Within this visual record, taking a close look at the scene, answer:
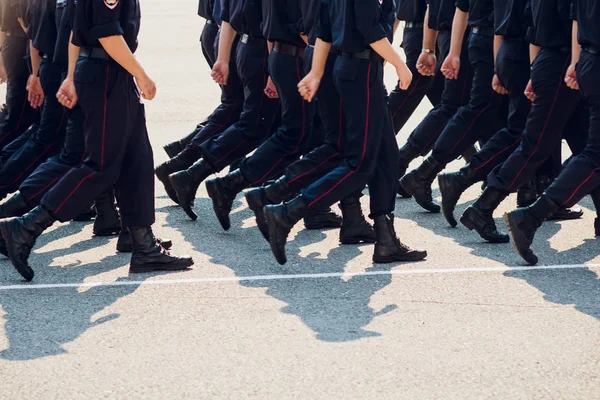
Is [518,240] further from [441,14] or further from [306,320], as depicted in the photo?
[441,14]

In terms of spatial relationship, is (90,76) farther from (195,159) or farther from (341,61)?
(195,159)

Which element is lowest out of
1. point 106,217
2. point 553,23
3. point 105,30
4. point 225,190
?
point 106,217

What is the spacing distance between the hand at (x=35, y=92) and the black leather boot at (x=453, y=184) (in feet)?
8.26

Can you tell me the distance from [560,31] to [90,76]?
2.41 metres

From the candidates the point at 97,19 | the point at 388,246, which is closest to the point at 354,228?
the point at 388,246

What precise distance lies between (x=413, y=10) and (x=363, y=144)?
2357 millimetres

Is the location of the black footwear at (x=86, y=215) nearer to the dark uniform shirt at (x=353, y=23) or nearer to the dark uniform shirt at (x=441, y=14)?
the dark uniform shirt at (x=353, y=23)

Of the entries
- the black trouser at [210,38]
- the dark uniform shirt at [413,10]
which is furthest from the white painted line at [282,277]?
the black trouser at [210,38]

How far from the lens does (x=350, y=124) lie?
247 inches

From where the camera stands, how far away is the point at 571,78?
6207mm

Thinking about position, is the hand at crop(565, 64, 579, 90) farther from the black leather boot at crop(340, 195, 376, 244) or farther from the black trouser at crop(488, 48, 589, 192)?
the black leather boot at crop(340, 195, 376, 244)

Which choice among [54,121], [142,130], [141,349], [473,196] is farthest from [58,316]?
[473,196]

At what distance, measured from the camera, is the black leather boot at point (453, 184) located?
720cm

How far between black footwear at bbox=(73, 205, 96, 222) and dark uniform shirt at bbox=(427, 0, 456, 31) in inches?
97.8
